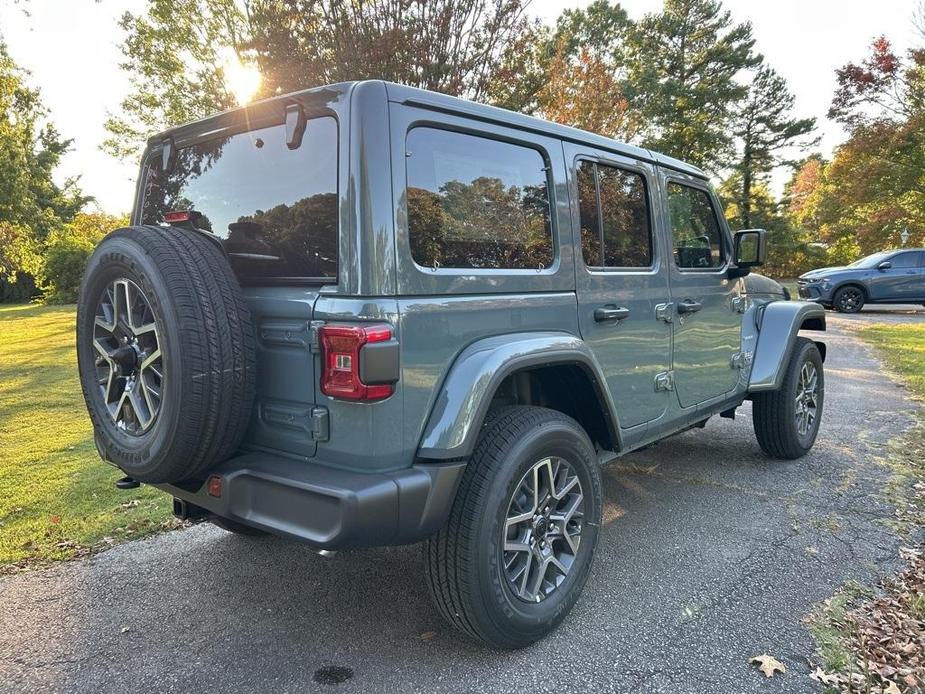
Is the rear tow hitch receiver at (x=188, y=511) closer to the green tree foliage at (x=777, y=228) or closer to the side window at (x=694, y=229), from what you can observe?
the side window at (x=694, y=229)

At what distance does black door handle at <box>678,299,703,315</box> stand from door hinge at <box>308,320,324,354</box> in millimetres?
2191

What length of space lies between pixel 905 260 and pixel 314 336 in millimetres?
17392

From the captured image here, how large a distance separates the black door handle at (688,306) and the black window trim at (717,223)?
19cm

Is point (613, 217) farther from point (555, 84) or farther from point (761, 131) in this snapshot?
point (761, 131)

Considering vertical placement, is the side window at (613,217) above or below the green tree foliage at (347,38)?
below

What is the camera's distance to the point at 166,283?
2.05 metres

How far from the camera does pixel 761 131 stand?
3209 centimetres

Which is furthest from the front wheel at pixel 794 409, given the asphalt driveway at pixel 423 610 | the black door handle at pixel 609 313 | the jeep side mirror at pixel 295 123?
the jeep side mirror at pixel 295 123

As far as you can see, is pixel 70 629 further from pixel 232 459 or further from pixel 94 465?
pixel 94 465

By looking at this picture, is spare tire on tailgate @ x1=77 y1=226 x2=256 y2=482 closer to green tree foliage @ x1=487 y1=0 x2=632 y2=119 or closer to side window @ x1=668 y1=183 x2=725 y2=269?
side window @ x1=668 y1=183 x2=725 y2=269

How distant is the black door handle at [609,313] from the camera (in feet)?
9.60

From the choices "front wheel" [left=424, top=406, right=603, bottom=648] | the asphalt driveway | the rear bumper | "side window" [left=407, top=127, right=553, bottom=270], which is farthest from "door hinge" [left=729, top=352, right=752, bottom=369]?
the rear bumper

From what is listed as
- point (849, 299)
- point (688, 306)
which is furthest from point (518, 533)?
point (849, 299)

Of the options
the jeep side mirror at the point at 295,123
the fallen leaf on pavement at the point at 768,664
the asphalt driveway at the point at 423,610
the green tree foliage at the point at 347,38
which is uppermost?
the green tree foliage at the point at 347,38
